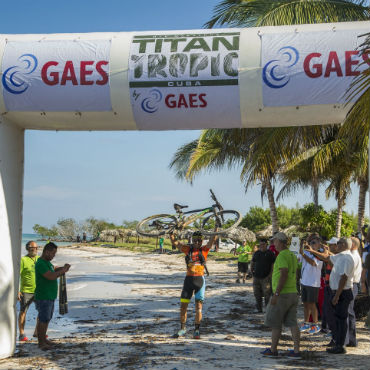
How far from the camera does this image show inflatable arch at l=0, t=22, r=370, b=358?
6594 mm

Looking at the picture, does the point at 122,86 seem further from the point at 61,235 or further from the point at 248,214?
→ the point at 61,235

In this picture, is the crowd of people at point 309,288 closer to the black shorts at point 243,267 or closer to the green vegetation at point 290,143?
the green vegetation at point 290,143

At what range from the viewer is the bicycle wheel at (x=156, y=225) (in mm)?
9500

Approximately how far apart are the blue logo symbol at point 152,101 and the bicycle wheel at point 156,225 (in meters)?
3.19

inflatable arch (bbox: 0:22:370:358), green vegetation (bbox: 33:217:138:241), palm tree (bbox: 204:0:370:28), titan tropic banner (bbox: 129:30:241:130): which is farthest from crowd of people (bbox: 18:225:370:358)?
green vegetation (bbox: 33:217:138:241)

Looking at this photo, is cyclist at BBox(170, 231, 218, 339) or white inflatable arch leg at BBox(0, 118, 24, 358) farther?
cyclist at BBox(170, 231, 218, 339)

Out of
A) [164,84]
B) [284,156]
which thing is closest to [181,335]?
Answer: [164,84]

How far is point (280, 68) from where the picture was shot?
21.6 ft

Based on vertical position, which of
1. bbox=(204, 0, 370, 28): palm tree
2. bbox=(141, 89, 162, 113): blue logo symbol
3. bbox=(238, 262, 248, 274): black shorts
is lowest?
bbox=(238, 262, 248, 274): black shorts

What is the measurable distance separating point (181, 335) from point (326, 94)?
4718 millimetres

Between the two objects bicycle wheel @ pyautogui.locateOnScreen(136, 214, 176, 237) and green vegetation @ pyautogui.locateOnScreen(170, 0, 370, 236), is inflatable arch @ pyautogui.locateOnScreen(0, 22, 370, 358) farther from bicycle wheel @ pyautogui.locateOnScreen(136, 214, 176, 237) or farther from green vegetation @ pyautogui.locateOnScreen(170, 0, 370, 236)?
bicycle wheel @ pyautogui.locateOnScreen(136, 214, 176, 237)

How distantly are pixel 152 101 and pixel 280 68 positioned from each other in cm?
189

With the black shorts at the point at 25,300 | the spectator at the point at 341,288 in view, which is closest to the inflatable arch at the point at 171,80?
the black shorts at the point at 25,300

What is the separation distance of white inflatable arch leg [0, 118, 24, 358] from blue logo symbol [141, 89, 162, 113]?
7.29 feet
